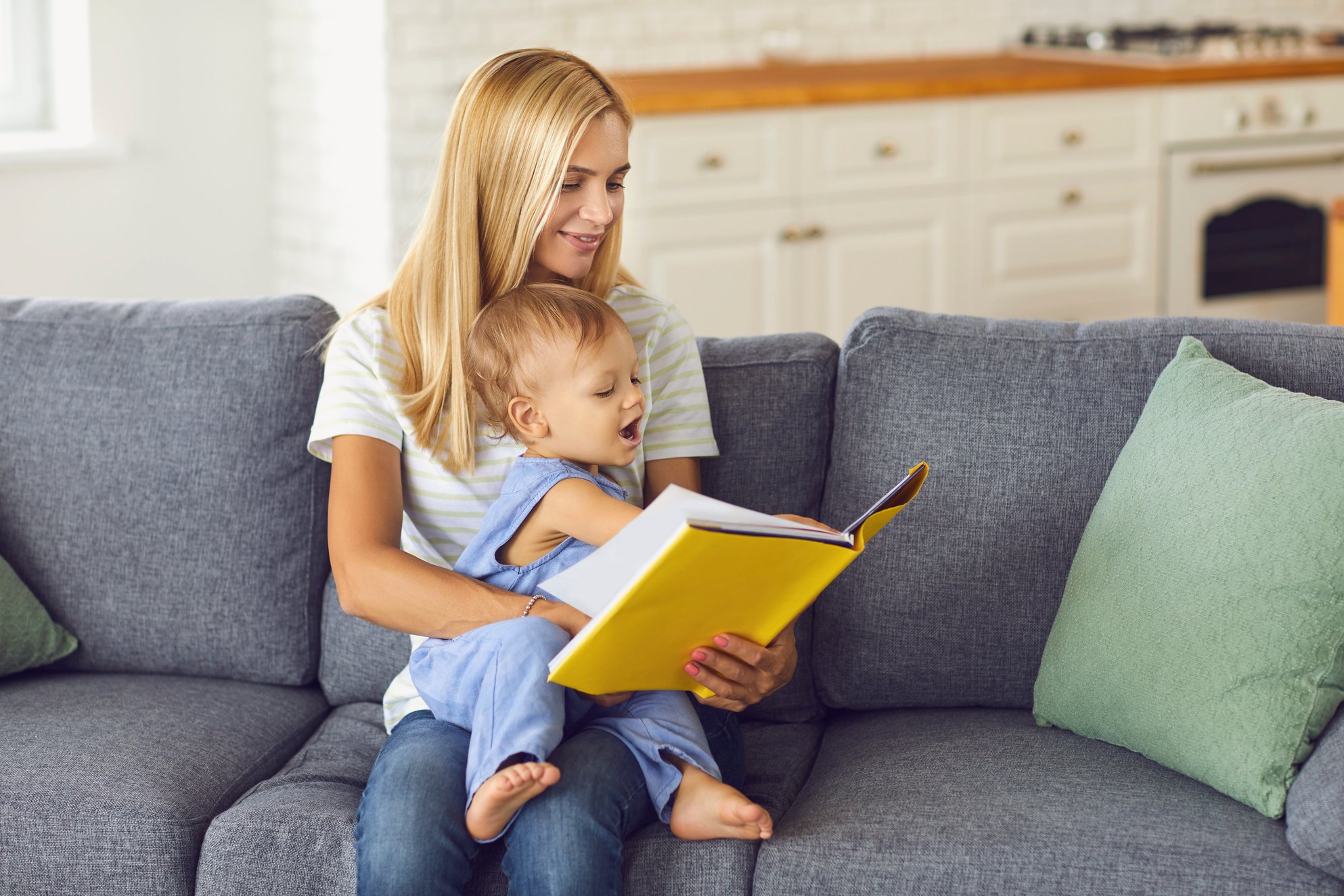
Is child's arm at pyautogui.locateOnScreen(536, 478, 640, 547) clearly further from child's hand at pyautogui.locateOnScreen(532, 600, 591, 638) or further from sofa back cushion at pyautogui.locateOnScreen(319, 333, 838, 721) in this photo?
sofa back cushion at pyautogui.locateOnScreen(319, 333, 838, 721)

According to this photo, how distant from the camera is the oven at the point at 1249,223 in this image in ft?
13.5

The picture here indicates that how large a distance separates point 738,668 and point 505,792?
274 millimetres

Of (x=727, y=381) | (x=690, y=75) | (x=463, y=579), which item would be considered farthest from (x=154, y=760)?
(x=690, y=75)

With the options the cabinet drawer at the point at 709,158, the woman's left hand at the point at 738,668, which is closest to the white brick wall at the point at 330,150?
the cabinet drawer at the point at 709,158

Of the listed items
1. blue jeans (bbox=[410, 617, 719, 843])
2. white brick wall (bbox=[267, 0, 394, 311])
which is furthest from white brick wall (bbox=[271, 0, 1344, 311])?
blue jeans (bbox=[410, 617, 719, 843])

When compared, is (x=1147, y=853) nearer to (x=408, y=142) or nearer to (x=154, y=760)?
(x=154, y=760)

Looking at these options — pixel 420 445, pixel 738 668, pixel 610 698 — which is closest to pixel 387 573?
pixel 420 445

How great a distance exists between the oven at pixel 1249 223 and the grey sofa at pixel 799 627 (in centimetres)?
254

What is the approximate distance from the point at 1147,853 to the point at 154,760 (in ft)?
3.47

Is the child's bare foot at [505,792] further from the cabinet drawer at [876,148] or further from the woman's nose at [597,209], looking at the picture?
the cabinet drawer at [876,148]

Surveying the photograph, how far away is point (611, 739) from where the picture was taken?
1438 millimetres

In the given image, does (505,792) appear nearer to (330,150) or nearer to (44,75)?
(330,150)

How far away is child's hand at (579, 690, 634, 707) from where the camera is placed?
1462 mm

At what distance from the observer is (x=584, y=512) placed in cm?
146
